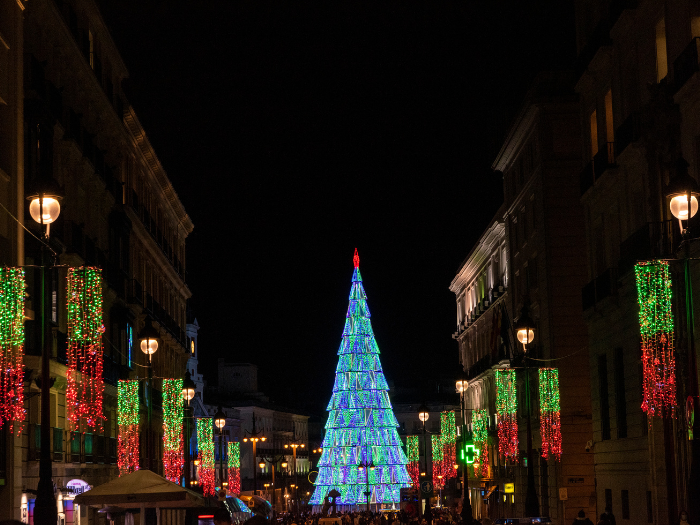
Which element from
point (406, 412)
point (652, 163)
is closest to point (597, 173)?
point (652, 163)

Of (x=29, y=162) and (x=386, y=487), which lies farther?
(x=386, y=487)

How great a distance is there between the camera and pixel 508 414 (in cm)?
5378

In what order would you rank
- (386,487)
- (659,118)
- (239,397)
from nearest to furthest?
(659,118)
(386,487)
(239,397)

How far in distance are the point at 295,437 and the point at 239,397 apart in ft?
73.8

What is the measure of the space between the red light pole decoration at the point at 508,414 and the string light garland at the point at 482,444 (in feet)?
38.5

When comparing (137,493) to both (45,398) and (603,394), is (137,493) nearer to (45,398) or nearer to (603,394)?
(45,398)

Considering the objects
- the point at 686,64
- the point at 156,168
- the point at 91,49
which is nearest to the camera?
the point at 686,64

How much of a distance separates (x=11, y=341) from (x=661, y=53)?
17.8 meters

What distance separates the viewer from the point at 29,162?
30797 mm

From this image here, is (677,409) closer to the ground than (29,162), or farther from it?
closer to the ground

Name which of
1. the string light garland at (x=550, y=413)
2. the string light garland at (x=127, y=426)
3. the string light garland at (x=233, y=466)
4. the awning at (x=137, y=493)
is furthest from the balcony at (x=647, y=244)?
the string light garland at (x=233, y=466)

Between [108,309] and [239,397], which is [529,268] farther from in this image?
[239,397]

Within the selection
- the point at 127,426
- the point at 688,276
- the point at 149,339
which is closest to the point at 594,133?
the point at 149,339

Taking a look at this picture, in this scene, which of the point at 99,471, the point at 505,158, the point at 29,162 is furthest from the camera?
the point at 505,158
